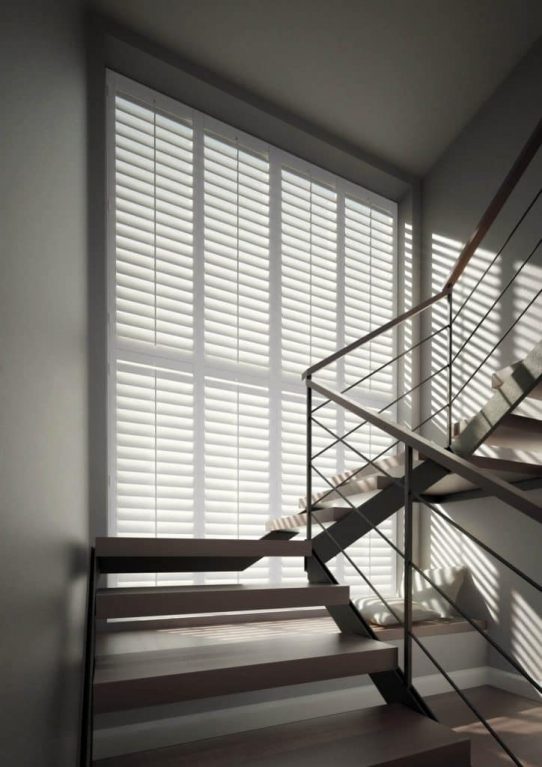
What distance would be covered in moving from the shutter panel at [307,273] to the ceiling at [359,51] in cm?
47

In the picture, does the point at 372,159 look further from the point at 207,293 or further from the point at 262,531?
the point at 262,531

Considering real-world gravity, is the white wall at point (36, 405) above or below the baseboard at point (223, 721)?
above

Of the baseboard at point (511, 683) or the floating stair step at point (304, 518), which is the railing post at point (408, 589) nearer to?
the floating stair step at point (304, 518)

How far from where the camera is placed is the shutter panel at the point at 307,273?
151 inches

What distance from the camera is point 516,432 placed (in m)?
2.64

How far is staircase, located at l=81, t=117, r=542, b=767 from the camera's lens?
1.61 meters

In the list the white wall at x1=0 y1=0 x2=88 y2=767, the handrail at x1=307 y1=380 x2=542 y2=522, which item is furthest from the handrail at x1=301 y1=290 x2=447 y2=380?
the white wall at x1=0 y1=0 x2=88 y2=767

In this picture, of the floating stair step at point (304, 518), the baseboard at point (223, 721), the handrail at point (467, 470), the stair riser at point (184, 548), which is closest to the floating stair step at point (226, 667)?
the stair riser at point (184, 548)

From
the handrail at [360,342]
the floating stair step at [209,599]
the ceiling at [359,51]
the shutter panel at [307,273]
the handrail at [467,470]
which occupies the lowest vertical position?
the floating stair step at [209,599]

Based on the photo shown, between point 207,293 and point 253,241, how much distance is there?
48 centimetres

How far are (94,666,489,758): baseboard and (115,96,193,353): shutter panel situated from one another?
5.81 feet

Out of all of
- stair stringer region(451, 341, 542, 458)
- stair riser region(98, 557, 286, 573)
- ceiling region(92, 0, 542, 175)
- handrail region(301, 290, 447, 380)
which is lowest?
stair riser region(98, 557, 286, 573)

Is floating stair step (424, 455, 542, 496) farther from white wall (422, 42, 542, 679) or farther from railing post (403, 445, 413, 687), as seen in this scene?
railing post (403, 445, 413, 687)

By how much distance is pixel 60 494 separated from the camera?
4.66ft
